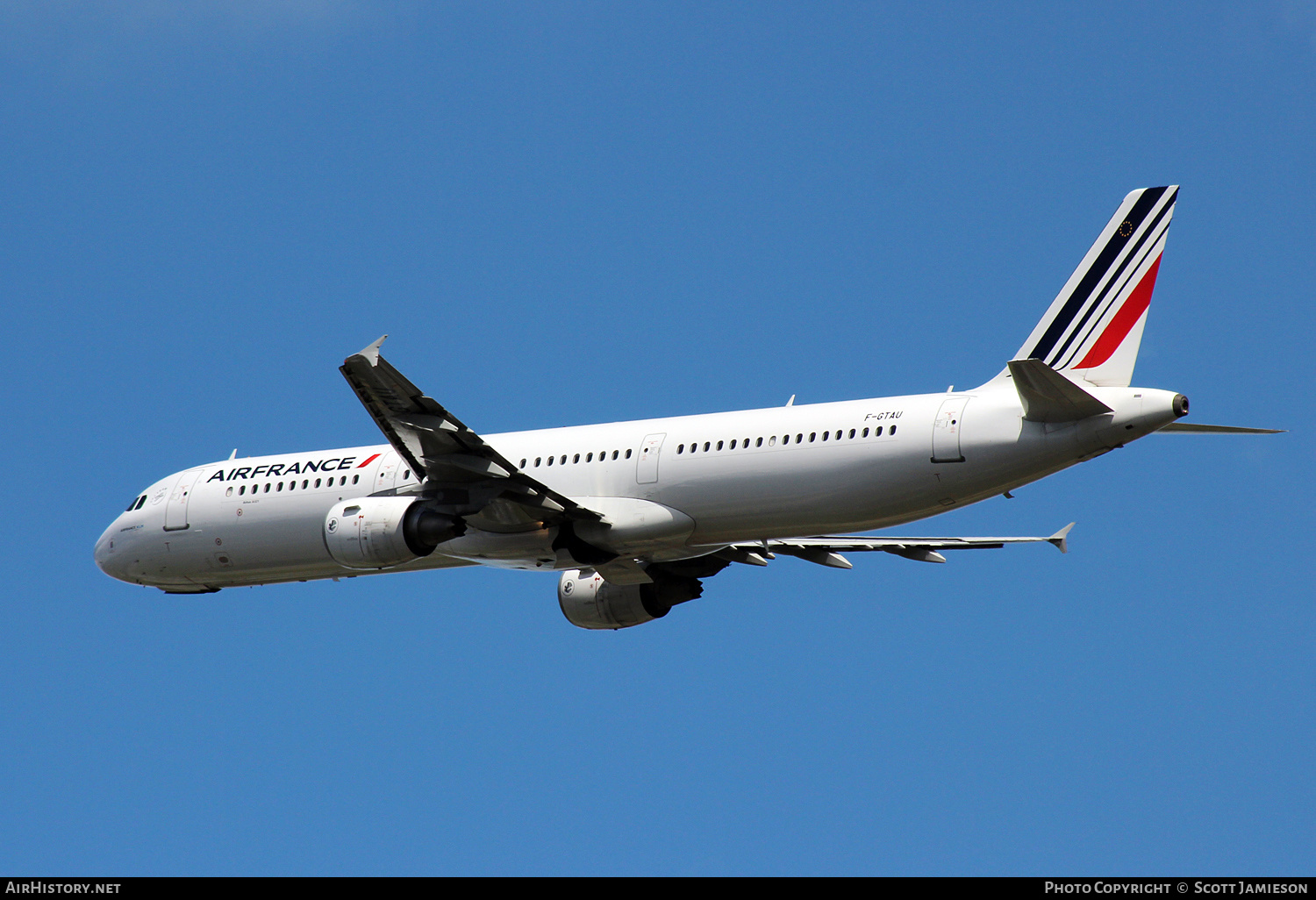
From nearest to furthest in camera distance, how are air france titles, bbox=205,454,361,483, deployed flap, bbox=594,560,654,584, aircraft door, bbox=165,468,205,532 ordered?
deployed flap, bbox=594,560,654,584
air france titles, bbox=205,454,361,483
aircraft door, bbox=165,468,205,532

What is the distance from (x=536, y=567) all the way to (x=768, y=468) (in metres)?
5.76

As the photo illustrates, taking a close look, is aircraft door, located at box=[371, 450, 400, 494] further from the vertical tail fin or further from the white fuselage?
the vertical tail fin

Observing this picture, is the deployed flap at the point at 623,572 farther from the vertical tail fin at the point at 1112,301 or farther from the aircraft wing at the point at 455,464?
the vertical tail fin at the point at 1112,301

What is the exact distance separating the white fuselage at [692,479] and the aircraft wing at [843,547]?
126 inches

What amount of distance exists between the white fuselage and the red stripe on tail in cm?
104

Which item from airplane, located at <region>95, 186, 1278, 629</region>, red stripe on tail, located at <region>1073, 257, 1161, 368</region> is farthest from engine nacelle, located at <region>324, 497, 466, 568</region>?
red stripe on tail, located at <region>1073, 257, 1161, 368</region>

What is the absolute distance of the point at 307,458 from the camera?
32500mm

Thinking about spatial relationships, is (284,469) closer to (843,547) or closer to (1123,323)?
(843,547)

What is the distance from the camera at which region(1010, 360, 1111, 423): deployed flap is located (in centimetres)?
2455

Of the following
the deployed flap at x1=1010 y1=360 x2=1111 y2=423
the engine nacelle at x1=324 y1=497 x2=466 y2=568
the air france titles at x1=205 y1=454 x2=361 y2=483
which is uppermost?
the air france titles at x1=205 y1=454 x2=361 y2=483

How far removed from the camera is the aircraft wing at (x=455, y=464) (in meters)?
26.9

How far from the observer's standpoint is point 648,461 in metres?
28.8
